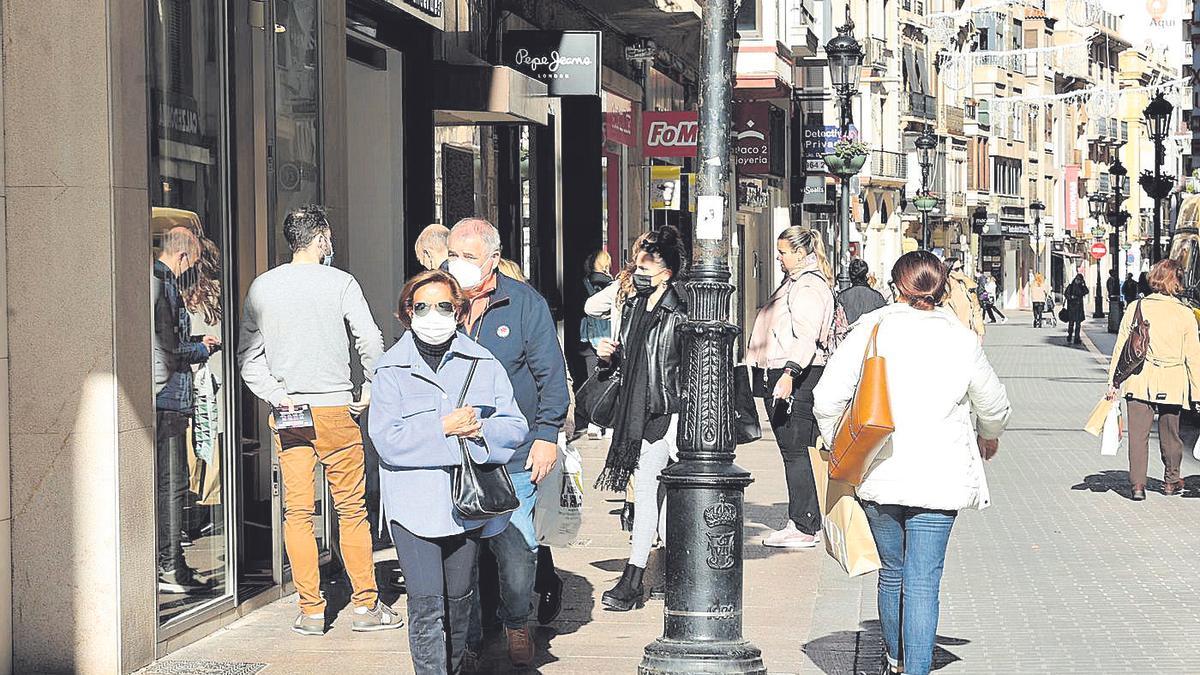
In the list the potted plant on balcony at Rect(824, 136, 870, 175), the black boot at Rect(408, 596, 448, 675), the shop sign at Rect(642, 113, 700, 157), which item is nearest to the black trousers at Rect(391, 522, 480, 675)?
the black boot at Rect(408, 596, 448, 675)

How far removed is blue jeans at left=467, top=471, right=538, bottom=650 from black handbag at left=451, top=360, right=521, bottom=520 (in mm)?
780

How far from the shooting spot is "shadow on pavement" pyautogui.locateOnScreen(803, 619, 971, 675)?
8.04 meters

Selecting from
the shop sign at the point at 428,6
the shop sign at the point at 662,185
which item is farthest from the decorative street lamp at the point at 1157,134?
the shop sign at the point at 428,6

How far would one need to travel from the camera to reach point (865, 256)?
73.1 metres

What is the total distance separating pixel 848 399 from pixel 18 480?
3.35 m

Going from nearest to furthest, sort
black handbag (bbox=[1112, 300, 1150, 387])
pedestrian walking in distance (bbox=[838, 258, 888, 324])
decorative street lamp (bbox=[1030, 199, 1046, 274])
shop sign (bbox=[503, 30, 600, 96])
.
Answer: pedestrian walking in distance (bbox=[838, 258, 888, 324]) < black handbag (bbox=[1112, 300, 1150, 387]) < shop sign (bbox=[503, 30, 600, 96]) < decorative street lamp (bbox=[1030, 199, 1046, 274])

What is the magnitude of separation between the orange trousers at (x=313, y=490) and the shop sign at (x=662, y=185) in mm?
17383

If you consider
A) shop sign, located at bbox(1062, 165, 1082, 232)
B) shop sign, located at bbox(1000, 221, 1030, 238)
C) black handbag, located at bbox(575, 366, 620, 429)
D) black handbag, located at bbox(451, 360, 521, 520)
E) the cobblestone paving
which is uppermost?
shop sign, located at bbox(1062, 165, 1082, 232)

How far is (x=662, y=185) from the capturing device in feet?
84.8

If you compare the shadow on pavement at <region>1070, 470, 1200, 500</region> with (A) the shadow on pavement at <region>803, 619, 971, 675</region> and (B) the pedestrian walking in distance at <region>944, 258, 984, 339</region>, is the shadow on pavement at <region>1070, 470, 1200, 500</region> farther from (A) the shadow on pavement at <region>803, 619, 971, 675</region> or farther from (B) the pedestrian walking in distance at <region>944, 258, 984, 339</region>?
(A) the shadow on pavement at <region>803, 619, 971, 675</region>

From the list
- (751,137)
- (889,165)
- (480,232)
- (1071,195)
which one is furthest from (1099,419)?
(1071,195)

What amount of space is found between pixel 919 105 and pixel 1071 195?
2724cm

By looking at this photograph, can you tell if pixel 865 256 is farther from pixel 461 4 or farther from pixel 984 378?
pixel 984 378

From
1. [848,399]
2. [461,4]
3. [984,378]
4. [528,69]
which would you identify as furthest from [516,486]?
[528,69]
